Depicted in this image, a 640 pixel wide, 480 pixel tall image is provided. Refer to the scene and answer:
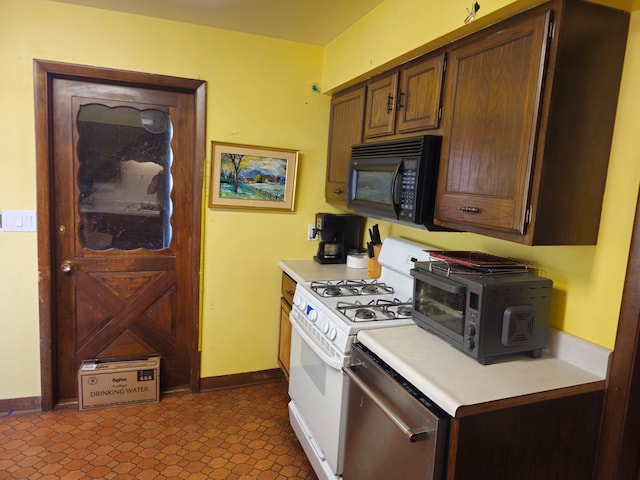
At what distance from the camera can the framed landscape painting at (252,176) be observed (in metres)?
2.72

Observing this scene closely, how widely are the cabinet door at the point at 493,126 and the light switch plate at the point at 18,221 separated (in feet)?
7.43

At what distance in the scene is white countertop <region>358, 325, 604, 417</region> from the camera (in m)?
1.23

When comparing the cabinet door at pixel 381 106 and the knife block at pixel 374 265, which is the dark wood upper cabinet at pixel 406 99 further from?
the knife block at pixel 374 265

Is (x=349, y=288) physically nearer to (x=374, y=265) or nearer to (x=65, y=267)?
(x=374, y=265)

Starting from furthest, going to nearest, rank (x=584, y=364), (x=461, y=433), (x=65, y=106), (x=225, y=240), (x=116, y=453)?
(x=225, y=240) → (x=65, y=106) → (x=116, y=453) → (x=584, y=364) → (x=461, y=433)

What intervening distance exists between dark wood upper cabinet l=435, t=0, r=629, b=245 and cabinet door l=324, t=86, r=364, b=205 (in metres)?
1.02

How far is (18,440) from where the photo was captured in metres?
2.30

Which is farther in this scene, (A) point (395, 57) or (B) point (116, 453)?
(B) point (116, 453)

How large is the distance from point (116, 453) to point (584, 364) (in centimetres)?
226

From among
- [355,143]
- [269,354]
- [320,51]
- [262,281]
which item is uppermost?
[320,51]

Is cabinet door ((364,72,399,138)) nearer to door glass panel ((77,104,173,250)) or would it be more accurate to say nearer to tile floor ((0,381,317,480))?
door glass panel ((77,104,173,250))

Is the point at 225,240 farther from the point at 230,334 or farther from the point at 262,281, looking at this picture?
the point at 230,334

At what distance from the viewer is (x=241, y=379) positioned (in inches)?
118

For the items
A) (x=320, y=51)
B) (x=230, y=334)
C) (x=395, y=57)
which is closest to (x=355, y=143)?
(x=395, y=57)
